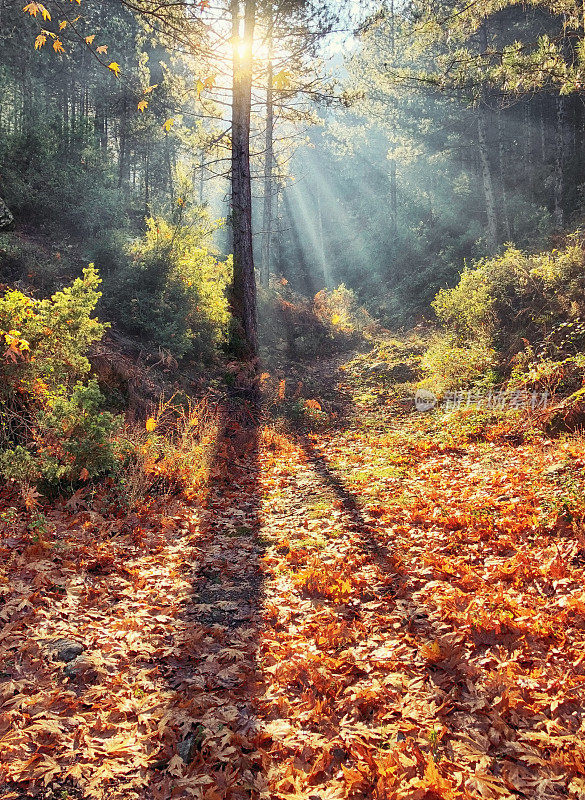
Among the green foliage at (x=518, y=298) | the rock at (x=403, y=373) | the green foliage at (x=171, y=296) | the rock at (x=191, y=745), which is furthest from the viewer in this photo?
the rock at (x=403, y=373)

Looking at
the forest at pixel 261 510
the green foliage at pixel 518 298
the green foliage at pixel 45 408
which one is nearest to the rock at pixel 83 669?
the forest at pixel 261 510

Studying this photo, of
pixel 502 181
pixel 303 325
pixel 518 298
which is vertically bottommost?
pixel 303 325

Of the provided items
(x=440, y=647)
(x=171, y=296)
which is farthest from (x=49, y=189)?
(x=440, y=647)

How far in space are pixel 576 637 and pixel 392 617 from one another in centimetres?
125

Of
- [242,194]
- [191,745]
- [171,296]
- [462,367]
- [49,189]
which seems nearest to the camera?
[191,745]

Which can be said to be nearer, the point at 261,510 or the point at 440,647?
the point at 440,647

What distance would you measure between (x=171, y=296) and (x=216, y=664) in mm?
8570

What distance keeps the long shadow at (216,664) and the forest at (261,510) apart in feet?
0.06

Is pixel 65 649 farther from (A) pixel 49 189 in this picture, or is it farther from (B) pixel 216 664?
(A) pixel 49 189

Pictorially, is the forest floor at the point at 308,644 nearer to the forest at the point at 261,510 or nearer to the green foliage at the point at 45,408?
the forest at the point at 261,510

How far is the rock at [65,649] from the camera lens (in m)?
3.29

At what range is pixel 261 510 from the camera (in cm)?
638

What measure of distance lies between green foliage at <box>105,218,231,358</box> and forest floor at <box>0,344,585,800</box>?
15.5 ft

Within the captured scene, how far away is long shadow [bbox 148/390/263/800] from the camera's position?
255 cm
